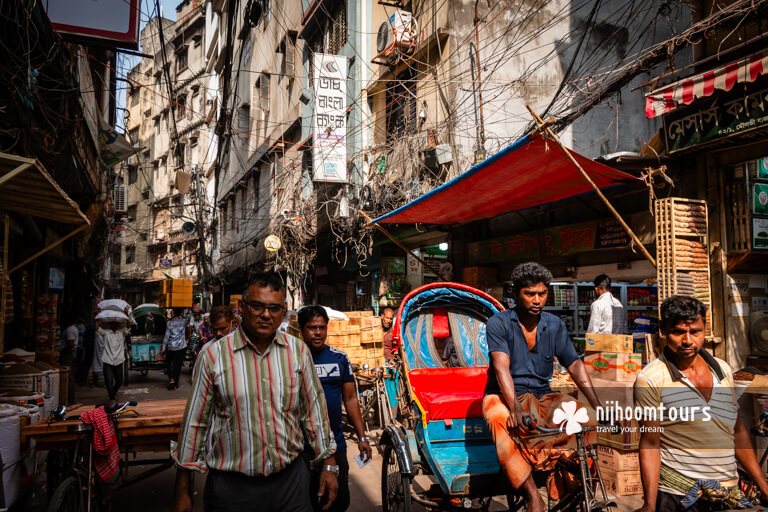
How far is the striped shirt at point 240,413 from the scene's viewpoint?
2.38 metres

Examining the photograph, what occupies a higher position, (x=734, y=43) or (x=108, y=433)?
(x=734, y=43)

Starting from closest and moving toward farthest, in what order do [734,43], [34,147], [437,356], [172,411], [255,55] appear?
[172,411]
[437,356]
[734,43]
[34,147]
[255,55]

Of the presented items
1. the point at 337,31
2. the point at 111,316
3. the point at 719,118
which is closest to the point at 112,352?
the point at 111,316

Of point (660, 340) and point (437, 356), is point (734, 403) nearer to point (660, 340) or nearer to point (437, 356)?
point (437, 356)

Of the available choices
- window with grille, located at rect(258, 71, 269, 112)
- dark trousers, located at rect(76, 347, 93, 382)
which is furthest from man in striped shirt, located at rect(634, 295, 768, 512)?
window with grille, located at rect(258, 71, 269, 112)

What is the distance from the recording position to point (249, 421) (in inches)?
94.4

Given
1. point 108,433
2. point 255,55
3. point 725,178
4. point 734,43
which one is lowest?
point 108,433

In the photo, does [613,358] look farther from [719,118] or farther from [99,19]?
[99,19]

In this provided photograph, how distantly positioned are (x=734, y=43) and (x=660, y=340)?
13.2ft

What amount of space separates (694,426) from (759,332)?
16.5 ft

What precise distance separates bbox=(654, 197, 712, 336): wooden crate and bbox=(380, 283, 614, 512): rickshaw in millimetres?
2405

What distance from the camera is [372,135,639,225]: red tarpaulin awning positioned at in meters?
5.60

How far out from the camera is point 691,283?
20.7 ft

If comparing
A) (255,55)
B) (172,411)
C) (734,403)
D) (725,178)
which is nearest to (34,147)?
(172,411)
